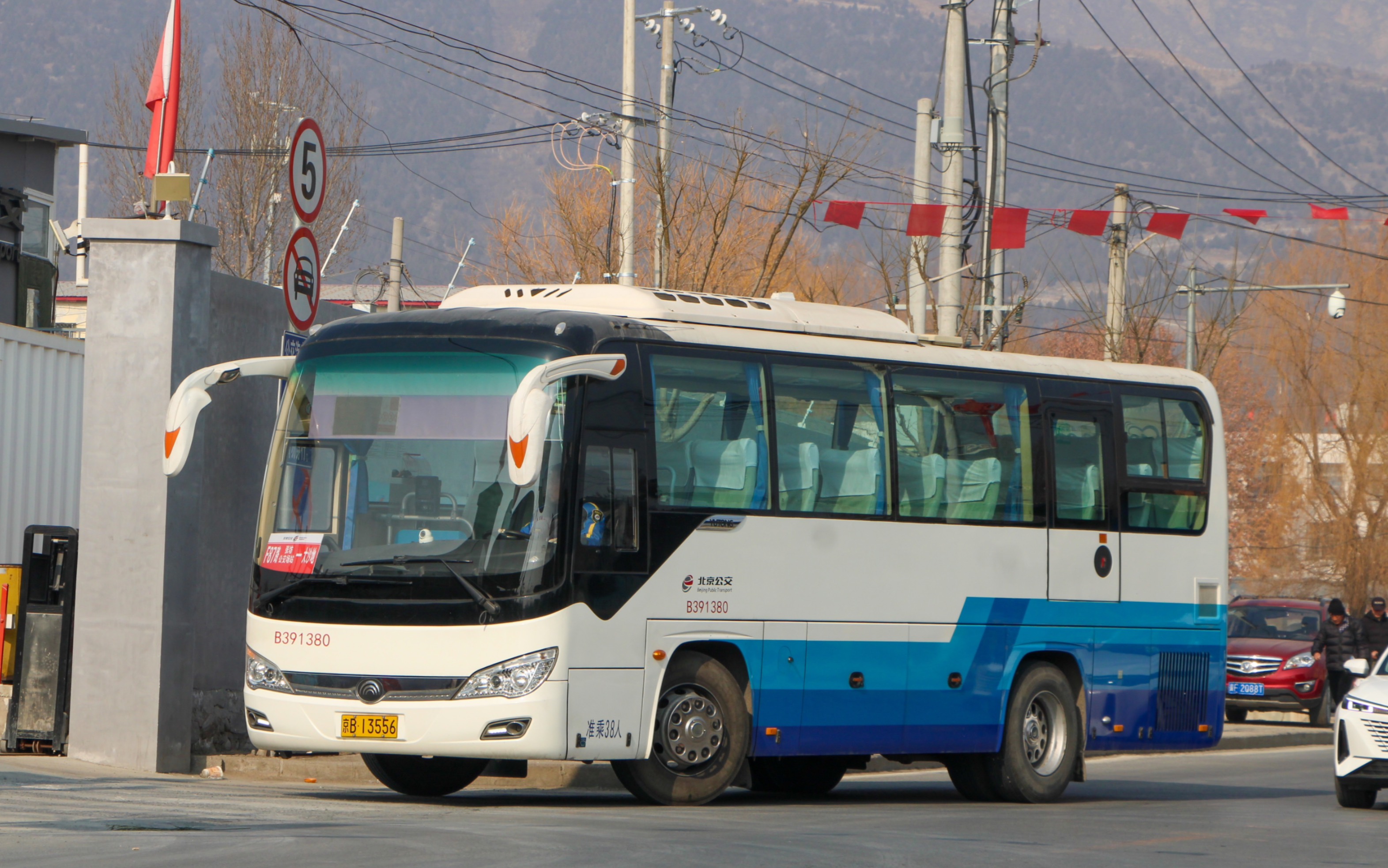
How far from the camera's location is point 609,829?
34.2ft

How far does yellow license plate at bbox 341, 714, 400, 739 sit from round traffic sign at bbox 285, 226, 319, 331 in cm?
310

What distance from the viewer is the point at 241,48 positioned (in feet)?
→ 186

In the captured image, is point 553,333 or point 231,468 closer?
point 553,333

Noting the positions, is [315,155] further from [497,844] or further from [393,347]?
[497,844]

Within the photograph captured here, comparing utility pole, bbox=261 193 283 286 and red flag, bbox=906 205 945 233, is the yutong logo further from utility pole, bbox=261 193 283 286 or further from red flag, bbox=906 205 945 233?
utility pole, bbox=261 193 283 286

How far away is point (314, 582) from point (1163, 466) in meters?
6.96

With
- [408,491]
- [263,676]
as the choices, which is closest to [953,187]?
[408,491]

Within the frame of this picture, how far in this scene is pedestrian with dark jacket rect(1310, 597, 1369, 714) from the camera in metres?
25.8

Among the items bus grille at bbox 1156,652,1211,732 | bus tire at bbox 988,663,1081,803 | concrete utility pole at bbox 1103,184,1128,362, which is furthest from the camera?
concrete utility pole at bbox 1103,184,1128,362

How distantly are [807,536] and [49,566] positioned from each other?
5556mm

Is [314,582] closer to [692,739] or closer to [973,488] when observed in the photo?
[692,739]

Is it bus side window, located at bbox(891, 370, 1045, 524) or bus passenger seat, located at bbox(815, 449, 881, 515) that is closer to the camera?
bus passenger seat, located at bbox(815, 449, 881, 515)

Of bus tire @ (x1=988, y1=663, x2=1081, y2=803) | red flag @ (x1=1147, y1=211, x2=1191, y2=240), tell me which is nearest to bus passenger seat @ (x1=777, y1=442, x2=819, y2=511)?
bus tire @ (x1=988, y1=663, x2=1081, y2=803)

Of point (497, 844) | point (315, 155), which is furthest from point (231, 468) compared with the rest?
point (497, 844)
